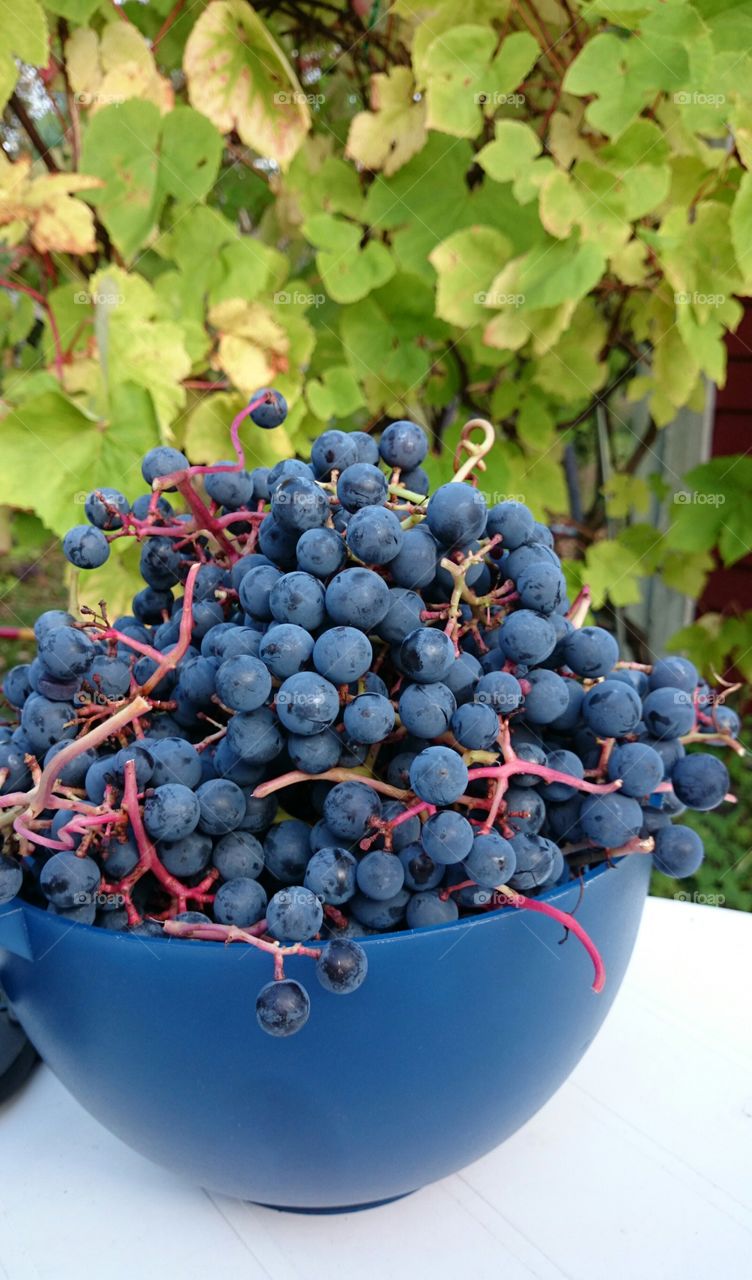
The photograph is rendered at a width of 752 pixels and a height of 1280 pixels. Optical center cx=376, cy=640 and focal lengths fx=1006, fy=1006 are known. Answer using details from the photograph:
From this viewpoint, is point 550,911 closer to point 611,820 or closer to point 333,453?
point 611,820

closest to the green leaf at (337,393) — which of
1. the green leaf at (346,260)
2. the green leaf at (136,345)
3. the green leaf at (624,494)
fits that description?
the green leaf at (346,260)

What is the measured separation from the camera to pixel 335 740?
44 centimetres

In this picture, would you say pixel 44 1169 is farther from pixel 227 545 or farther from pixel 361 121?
pixel 361 121

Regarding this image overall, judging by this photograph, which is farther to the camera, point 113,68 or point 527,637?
point 113,68

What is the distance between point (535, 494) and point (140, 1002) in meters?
1.33

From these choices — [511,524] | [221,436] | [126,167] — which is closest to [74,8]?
[126,167]

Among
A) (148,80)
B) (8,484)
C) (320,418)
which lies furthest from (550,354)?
(8,484)

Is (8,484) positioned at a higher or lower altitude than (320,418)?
higher

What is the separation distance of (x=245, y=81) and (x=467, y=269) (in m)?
0.38

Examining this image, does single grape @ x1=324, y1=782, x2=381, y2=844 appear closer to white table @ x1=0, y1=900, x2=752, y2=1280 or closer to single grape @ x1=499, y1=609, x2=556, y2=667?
single grape @ x1=499, y1=609, x2=556, y2=667

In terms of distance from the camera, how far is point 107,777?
17.4 inches

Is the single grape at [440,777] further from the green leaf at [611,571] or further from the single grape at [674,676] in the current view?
the green leaf at [611,571]

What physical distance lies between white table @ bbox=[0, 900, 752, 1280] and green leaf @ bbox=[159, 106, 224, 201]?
1128mm

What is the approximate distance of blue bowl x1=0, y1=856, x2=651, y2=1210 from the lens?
0.42 metres
